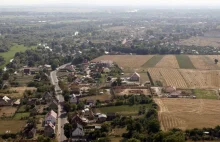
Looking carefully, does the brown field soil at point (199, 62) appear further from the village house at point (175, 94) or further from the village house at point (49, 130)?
the village house at point (49, 130)

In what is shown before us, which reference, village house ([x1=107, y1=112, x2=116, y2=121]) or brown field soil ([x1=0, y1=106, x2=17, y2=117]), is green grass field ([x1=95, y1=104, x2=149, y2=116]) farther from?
brown field soil ([x1=0, y1=106, x2=17, y2=117])

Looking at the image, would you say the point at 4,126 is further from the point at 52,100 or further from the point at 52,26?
the point at 52,26

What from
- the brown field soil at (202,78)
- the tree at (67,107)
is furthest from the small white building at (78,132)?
the brown field soil at (202,78)

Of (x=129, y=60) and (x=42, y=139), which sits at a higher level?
(x=42, y=139)

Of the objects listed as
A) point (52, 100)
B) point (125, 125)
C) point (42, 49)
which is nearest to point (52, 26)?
point (42, 49)

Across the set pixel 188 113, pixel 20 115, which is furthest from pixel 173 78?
pixel 20 115

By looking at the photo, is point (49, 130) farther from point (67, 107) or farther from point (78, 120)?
point (67, 107)

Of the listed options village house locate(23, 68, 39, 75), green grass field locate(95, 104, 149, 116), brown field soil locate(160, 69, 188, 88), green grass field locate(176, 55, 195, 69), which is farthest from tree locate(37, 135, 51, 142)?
green grass field locate(176, 55, 195, 69)
